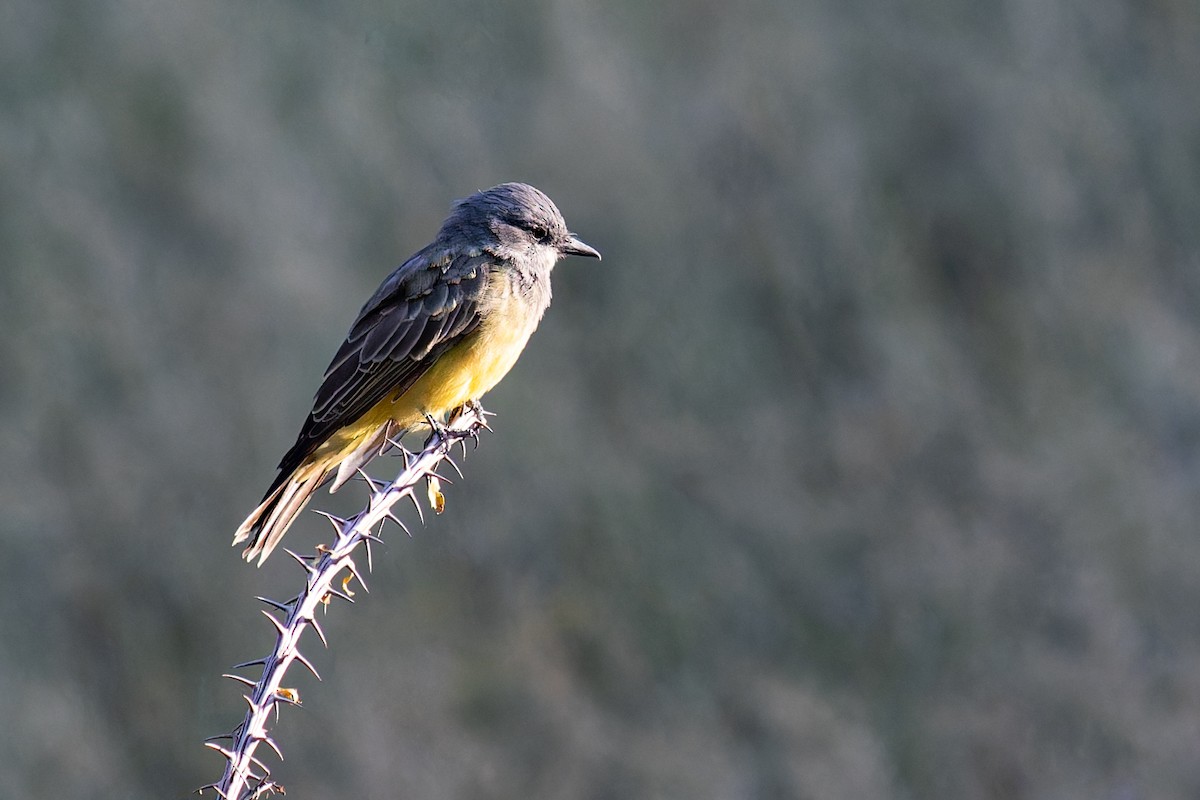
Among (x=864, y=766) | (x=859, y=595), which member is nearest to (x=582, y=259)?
(x=859, y=595)

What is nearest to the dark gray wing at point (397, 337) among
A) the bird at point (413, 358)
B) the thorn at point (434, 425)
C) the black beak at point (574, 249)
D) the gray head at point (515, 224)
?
the bird at point (413, 358)

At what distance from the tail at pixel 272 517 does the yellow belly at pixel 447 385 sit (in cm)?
23

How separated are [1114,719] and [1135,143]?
23.9 feet

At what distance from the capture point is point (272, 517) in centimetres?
536

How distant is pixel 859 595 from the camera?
1344 cm

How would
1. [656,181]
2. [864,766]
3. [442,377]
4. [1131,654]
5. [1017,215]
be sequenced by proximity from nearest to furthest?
[442,377] → [864,766] → [1131,654] → [656,181] → [1017,215]

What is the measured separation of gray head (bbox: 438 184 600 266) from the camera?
643 cm

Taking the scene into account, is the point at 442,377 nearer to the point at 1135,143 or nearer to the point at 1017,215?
the point at 1017,215

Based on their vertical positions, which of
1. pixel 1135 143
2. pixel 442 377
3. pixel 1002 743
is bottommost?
pixel 442 377

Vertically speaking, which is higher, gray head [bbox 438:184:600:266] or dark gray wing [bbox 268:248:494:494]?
gray head [bbox 438:184:600:266]

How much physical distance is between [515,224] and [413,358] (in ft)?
3.44

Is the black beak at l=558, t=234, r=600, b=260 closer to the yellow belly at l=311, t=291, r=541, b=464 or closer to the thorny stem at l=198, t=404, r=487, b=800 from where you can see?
the yellow belly at l=311, t=291, r=541, b=464

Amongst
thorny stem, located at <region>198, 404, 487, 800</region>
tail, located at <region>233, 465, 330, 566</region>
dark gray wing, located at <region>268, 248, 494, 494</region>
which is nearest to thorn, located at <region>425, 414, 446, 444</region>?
dark gray wing, located at <region>268, 248, 494, 494</region>

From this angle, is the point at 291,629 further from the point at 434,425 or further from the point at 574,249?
the point at 574,249
